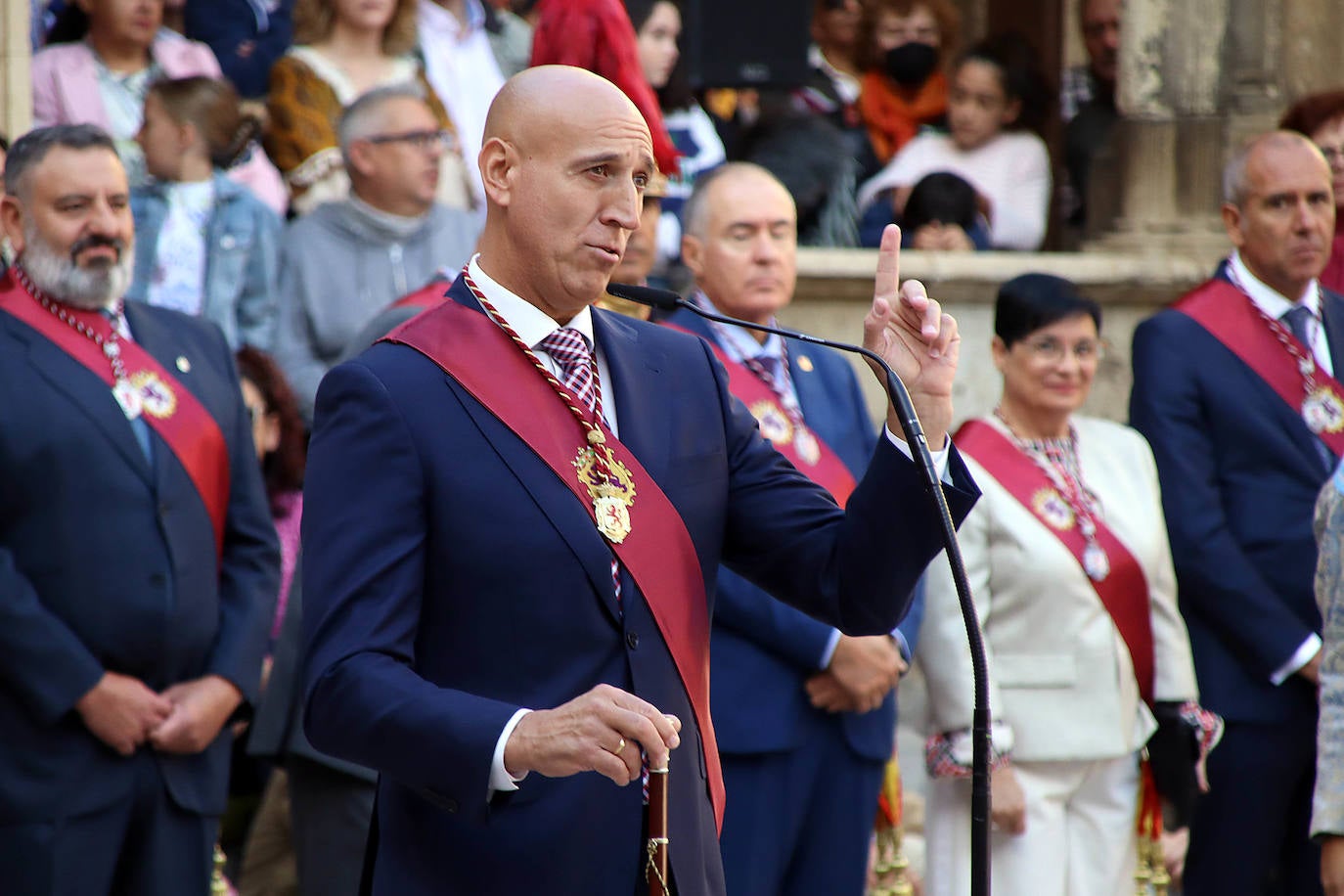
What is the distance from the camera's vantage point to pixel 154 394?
14.7 ft

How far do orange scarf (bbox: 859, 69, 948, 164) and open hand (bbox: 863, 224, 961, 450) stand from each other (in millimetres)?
5953

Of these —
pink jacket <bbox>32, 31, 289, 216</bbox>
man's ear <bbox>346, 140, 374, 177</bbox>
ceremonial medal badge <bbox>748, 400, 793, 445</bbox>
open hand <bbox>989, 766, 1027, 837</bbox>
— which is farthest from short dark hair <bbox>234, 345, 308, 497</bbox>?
open hand <bbox>989, 766, 1027, 837</bbox>

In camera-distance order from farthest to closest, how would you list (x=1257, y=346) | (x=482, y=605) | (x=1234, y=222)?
1. (x=1234, y=222)
2. (x=1257, y=346)
3. (x=482, y=605)

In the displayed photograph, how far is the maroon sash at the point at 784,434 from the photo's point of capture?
15.4ft

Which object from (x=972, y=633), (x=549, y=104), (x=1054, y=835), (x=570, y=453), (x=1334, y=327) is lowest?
(x=1054, y=835)

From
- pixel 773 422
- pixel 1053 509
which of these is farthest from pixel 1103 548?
pixel 773 422

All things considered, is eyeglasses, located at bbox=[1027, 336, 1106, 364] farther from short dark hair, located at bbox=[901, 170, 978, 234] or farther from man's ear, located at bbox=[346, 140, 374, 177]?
short dark hair, located at bbox=[901, 170, 978, 234]

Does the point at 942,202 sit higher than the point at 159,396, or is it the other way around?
the point at 942,202

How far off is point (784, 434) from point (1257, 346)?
1.61 meters

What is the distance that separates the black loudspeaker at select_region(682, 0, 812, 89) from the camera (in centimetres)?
783

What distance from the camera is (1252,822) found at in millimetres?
5199

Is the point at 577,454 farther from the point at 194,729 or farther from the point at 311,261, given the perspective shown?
the point at 311,261

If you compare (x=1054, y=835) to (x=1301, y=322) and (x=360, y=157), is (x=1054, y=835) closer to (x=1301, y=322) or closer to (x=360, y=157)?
(x=1301, y=322)

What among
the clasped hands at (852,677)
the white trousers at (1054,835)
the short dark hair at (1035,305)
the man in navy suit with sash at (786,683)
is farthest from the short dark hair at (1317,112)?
the clasped hands at (852,677)
